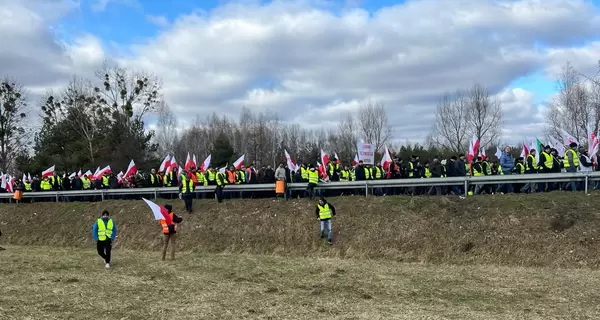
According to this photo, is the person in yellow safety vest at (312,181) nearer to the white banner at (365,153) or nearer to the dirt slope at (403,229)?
A: the dirt slope at (403,229)

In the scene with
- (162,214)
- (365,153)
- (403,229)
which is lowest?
(403,229)

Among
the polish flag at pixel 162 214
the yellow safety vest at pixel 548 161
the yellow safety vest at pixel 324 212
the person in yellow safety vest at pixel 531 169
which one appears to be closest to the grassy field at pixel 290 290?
the polish flag at pixel 162 214

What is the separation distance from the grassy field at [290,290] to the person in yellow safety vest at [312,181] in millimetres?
4349

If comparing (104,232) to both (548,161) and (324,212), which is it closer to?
(324,212)

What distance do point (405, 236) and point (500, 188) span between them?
427 cm

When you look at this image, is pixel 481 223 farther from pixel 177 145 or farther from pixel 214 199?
pixel 177 145

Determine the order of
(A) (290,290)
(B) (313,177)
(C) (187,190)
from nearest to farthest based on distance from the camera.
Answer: (A) (290,290), (B) (313,177), (C) (187,190)

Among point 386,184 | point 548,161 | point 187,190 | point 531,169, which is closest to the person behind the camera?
point 548,161

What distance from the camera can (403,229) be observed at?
17.0m

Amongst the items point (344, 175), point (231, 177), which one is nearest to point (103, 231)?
point (231, 177)

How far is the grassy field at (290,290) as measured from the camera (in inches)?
383

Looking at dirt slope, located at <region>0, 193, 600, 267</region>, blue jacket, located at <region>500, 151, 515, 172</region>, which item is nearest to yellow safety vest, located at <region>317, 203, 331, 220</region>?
dirt slope, located at <region>0, 193, 600, 267</region>

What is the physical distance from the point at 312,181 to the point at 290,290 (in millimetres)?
8721

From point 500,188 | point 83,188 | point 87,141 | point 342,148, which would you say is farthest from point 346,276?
point 342,148
